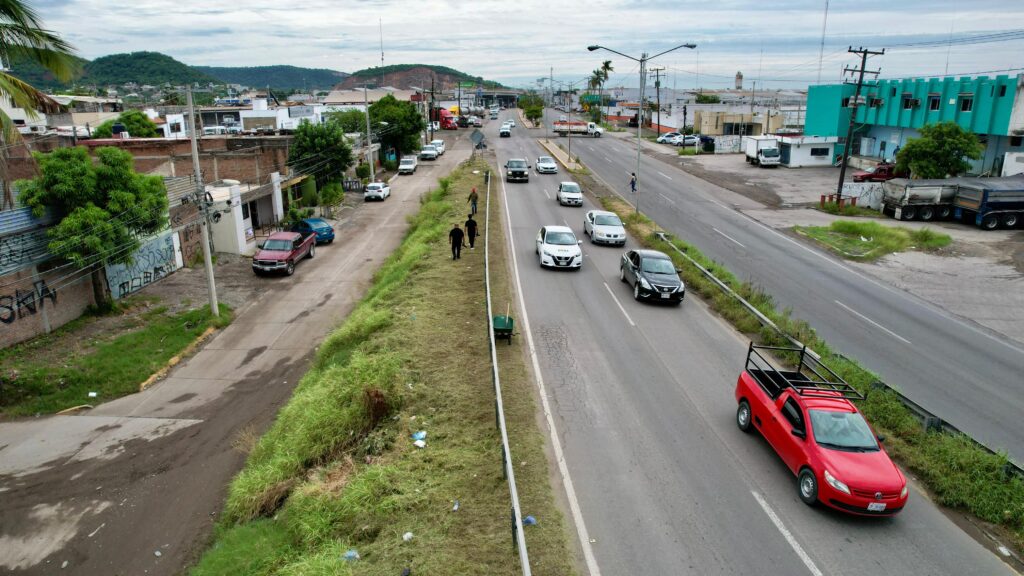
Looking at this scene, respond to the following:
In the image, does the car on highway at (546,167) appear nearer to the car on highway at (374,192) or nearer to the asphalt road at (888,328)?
the car on highway at (374,192)

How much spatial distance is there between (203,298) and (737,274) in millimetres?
21919

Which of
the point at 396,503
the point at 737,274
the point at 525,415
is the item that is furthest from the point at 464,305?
the point at 737,274

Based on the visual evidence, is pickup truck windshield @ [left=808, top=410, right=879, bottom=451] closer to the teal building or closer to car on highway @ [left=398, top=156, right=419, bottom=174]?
the teal building

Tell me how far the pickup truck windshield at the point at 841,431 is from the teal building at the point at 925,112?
4009cm

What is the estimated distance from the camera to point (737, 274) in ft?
84.9

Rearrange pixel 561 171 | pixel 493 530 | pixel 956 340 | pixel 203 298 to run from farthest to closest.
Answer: pixel 561 171, pixel 203 298, pixel 956 340, pixel 493 530

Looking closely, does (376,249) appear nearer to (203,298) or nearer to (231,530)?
(203,298)

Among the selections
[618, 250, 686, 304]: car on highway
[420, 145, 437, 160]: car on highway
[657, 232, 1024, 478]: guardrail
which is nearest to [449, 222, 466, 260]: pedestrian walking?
[618, 250, 686, 304]: car on highway

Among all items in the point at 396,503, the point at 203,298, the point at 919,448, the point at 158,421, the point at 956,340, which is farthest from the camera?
the point at 203,298

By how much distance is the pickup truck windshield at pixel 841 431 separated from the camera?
33.6 ft

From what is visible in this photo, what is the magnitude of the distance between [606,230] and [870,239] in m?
14.3

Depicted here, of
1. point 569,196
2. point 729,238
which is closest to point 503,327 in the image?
point 729,238

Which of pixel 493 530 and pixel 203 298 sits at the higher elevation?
pixel 493 530

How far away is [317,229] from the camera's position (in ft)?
121
